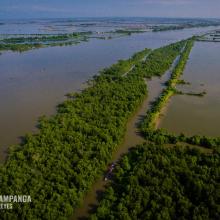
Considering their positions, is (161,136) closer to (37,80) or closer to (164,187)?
(164,187)

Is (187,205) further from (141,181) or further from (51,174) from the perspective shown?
(51,174)

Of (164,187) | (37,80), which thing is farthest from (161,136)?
(37,80)

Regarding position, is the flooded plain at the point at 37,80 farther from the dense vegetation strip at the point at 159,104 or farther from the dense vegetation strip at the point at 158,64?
the dense vegetation strip at the point at 159,104

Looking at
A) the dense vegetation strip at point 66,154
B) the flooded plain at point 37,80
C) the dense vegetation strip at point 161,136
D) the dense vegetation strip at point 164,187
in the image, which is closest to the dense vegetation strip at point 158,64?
the flooded plain at point 37,80

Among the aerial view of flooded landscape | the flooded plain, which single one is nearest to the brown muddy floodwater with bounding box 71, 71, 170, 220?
the aerial view of flooded landscape

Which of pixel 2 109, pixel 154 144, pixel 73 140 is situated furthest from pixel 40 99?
pixel 154 144

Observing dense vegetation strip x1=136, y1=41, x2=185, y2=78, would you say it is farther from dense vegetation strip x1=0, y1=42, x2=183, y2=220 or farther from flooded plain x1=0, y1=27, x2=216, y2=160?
dense vegetation strip x1=0, y1=42, x2=183, y2=220
